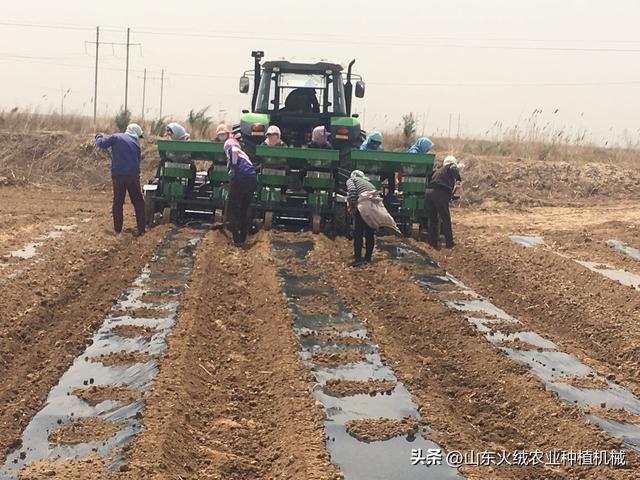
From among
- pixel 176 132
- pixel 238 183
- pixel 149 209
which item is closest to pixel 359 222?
pixel 238 183

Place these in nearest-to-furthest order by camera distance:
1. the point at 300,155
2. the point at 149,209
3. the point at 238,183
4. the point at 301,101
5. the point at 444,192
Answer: the point at 238,183 < the point at 444,192 < the point at 300,155 < the point at 149,209 < the point at 301,101

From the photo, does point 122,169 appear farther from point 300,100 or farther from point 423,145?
point 423,145

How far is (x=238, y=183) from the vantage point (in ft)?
35.3

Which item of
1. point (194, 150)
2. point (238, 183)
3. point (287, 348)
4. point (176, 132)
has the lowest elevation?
point (287, 348)

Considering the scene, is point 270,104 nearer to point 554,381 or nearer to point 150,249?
point 150,249

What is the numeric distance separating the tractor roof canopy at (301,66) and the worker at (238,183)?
294 centimetres

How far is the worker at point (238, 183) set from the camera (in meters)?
10.7

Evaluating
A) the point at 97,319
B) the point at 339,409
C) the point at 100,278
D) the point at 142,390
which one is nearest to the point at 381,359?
the point at 339,409

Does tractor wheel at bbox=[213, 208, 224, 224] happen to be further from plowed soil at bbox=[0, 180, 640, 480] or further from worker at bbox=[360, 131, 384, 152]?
worker at bbox=[360, 131, 384, 152]

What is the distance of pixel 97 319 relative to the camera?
21.8ft

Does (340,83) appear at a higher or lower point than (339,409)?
higher

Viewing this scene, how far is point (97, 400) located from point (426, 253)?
22.5ft

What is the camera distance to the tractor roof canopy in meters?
13.2

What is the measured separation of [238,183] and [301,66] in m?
3.58
